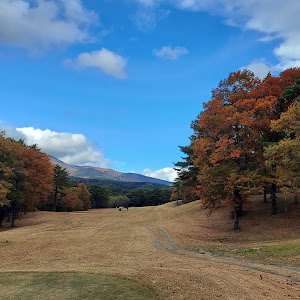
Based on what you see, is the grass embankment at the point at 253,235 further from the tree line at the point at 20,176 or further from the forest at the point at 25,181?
the forest at the point at 25,181

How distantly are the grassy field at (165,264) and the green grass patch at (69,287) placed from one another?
3 centimetres

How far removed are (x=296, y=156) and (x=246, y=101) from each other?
807cm

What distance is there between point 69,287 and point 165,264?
5883 millimetres

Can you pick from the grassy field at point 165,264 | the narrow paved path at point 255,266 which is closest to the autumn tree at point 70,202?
the grassy field at point 165,264

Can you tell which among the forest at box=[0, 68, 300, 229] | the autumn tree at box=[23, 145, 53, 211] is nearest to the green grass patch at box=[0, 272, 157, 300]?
the forest at box=[0, 68, 300, 229]

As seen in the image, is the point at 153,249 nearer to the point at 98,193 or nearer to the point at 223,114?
the point at 223,114

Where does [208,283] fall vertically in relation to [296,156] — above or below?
below

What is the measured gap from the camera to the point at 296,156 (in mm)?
19766

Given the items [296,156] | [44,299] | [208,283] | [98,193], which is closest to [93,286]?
[44,299]

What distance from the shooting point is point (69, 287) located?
9484mm

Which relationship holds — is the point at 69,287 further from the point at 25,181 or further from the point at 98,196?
the point at 98,196

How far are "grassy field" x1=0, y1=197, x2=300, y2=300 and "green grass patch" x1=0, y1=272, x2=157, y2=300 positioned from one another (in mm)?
32

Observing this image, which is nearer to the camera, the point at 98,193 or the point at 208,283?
the point at 208,283

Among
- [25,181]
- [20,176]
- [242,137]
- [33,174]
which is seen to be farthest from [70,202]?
[242,137]
